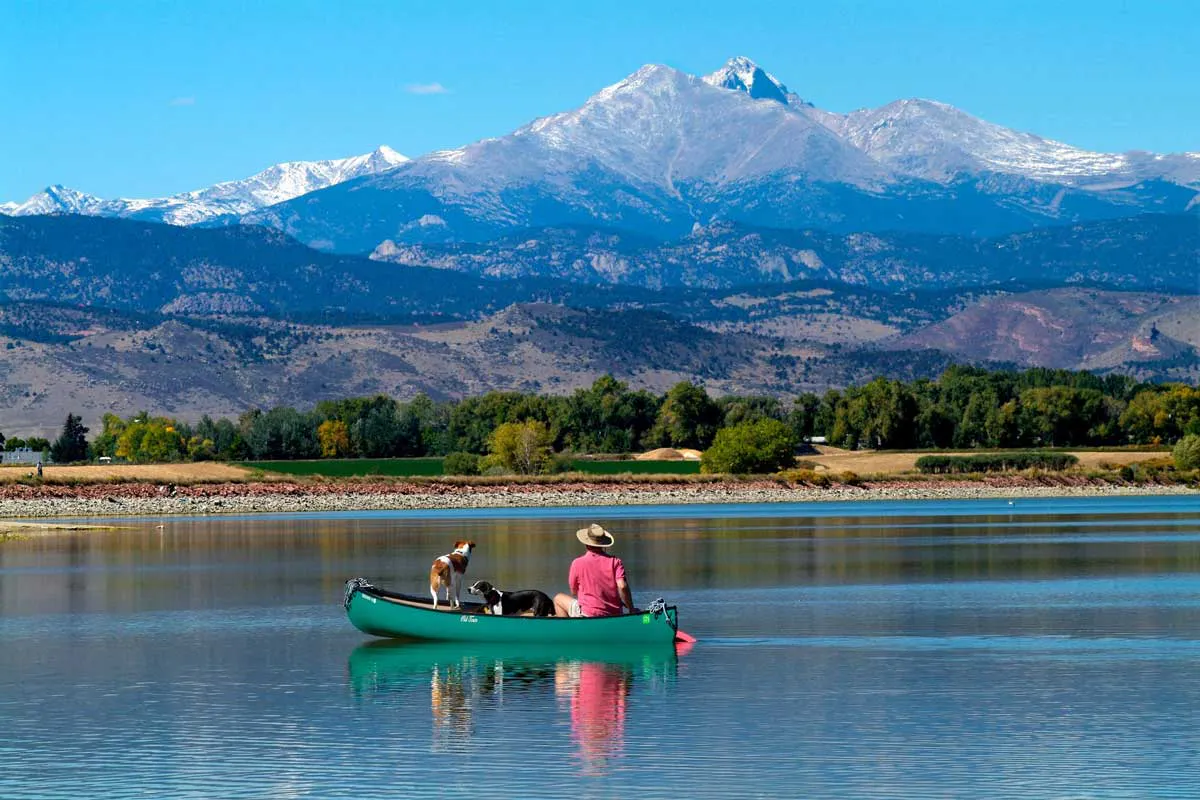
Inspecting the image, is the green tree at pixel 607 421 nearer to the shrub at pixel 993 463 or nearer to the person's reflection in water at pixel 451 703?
the shrub at pixel 993 463

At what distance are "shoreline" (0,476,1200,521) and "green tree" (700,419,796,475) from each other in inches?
290

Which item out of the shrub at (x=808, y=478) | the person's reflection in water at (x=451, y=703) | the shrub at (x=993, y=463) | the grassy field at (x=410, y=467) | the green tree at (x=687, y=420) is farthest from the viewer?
the green tree at (x=687, y=420)

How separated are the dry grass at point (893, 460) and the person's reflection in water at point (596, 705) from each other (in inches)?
4115

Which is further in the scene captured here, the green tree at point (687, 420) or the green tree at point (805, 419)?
the green tree at point (805, 419)

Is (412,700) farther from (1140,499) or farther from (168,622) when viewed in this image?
(1140,499)

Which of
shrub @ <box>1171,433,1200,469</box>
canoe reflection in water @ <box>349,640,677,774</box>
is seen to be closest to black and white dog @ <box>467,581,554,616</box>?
canoe reflection in water @ <box>349,640,677,774</box>

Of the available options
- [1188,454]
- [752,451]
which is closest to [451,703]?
[752,451]

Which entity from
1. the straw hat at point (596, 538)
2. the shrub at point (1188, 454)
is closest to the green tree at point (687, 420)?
the shrub at point (1188, 454)

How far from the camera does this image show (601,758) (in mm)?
19891

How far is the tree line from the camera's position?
163125 mm

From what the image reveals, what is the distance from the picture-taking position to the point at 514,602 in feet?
98.1

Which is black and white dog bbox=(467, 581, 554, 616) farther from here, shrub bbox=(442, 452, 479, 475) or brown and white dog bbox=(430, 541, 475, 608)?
shrub bbox=(442, 452, 479, 475)

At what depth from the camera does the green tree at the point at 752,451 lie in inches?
5030

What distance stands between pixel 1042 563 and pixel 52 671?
98.1ft
